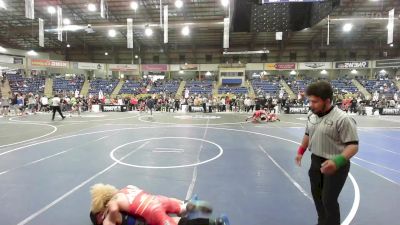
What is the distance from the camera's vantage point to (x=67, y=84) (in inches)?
1516

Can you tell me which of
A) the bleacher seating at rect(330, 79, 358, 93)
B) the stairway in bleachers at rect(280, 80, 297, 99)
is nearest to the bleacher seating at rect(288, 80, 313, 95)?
the stairway in bleachers at rect(280, 80, 297, 99)

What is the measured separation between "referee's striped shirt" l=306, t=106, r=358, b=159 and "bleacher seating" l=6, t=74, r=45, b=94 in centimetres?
3824

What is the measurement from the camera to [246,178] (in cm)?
567

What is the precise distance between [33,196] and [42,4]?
2743cm

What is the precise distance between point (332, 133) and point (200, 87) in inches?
1441

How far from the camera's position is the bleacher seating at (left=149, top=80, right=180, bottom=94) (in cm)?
3776

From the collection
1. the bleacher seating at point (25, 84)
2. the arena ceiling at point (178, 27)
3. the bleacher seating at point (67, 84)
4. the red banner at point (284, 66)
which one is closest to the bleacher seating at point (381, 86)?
the arena ceiling at point (178, 27)

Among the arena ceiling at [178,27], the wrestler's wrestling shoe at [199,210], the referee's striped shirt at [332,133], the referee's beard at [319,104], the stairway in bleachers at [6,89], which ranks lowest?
the wrestler's wrestling shoe at [199,210]

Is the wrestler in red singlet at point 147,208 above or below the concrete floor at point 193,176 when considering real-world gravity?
above

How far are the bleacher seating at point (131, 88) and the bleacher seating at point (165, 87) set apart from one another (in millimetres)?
1929

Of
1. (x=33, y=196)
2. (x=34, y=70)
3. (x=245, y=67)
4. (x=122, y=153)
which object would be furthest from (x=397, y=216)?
(x=34, y=70)

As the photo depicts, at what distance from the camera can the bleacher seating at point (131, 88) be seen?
37.8 metres

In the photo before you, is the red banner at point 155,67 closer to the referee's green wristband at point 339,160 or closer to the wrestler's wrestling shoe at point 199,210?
the wrestler's wrestling shoe at point 199,210

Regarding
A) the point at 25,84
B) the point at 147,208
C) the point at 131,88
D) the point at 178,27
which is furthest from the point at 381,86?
the point at 25,84
